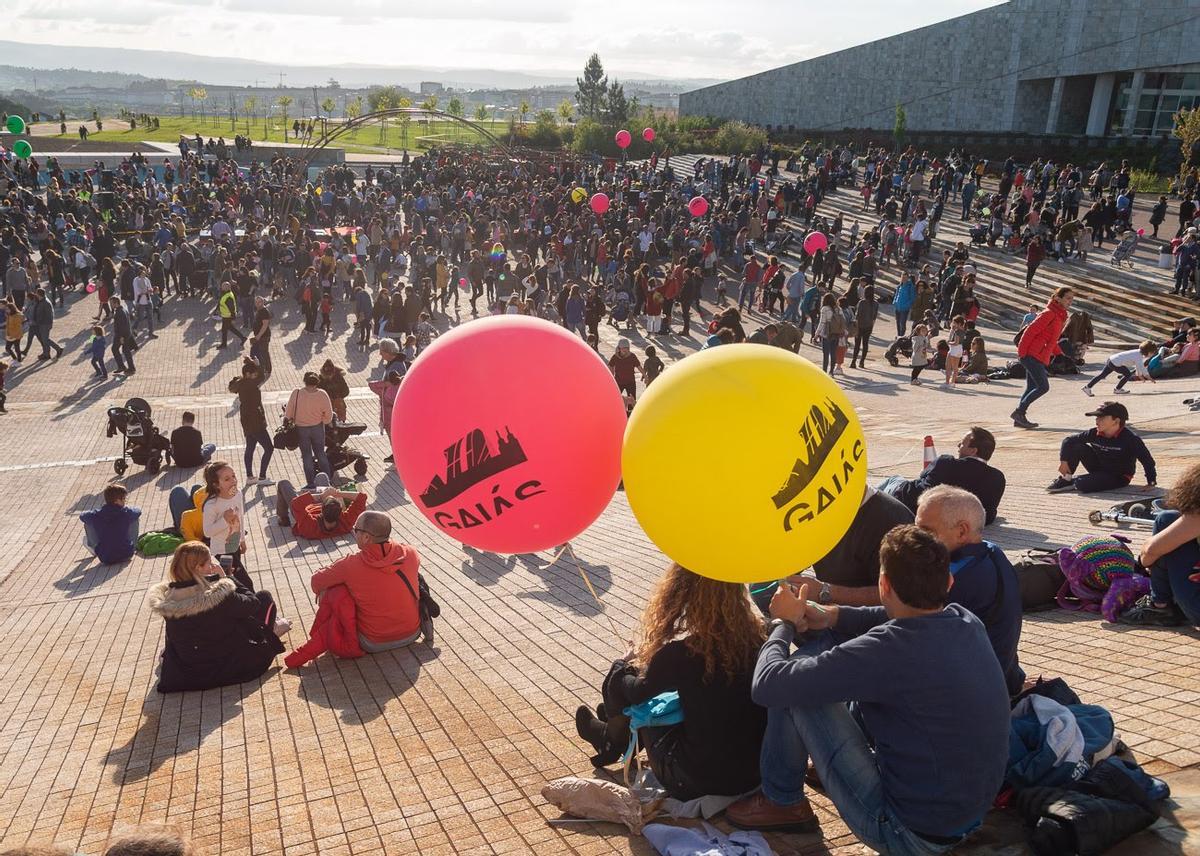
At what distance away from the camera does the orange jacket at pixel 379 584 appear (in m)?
5.87

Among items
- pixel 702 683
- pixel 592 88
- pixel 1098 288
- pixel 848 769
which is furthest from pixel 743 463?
pixel 592 88

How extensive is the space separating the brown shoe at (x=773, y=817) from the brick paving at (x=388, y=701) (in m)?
0.07

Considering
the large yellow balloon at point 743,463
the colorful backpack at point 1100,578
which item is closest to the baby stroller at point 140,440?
the large yellow balloon at point 743,463

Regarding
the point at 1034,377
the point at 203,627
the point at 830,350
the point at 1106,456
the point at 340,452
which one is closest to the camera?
the point at 203,627

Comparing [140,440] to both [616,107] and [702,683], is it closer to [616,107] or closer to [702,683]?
[702,683]

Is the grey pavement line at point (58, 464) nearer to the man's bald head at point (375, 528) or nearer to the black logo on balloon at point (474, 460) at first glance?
the man's bald head at point (375, 528)

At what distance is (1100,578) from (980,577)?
231cm

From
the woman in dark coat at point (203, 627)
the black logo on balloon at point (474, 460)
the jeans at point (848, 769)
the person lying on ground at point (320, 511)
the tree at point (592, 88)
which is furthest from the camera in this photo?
the tree at point (592, 88)

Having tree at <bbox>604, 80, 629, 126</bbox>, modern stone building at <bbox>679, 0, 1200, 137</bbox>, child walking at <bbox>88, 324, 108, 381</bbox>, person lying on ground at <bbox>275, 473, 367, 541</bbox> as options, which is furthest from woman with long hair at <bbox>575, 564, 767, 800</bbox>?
tree at <bbox>604, 80, 629, 126</bbox>

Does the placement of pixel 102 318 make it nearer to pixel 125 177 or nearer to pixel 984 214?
pixel 125 177

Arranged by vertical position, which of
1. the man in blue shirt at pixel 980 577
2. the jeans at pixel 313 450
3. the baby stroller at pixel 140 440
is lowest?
the baby stroller at pixel 140 440

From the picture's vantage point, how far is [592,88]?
104 meters

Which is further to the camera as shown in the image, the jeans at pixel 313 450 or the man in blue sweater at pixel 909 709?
the jeans at pixel 313 450

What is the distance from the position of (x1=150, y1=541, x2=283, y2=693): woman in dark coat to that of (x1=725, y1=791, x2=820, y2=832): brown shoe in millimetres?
3561
